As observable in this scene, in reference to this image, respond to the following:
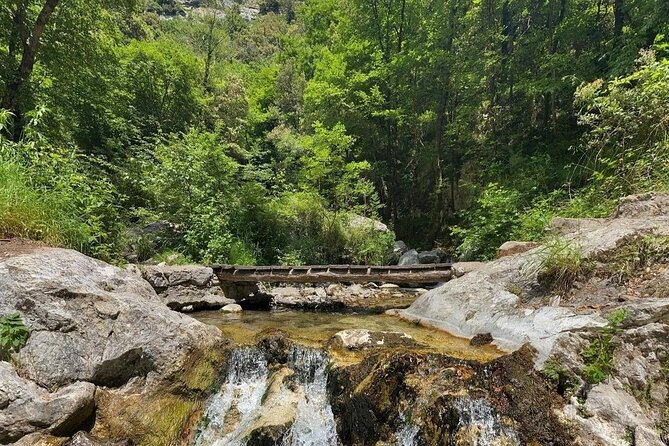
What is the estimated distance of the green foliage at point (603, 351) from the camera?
383cm

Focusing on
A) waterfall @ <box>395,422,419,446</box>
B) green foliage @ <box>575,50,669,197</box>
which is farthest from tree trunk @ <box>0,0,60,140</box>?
green foliage @ <box>575,50,669,197</box>

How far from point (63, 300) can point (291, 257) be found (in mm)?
8416

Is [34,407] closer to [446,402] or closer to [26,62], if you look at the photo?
[446,402]

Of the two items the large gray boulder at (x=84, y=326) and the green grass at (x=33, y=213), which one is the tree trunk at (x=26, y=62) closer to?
the green grass at (x=33, y=213)

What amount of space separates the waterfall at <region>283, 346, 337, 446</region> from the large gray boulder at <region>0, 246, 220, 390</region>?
4.35ft

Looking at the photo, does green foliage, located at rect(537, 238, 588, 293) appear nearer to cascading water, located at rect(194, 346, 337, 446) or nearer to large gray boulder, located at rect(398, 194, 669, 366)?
large gray boulder, located at rect(398, 194, 669, 366)

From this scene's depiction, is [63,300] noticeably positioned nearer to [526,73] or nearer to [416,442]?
[416,442]

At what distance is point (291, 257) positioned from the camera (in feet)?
42.2

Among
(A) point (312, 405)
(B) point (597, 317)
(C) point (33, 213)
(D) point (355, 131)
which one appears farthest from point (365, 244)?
(C) point (33, 213)

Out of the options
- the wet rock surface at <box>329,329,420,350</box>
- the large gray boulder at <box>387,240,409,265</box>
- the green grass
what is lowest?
the wet rock surface at <box>329,329,420,350</box>

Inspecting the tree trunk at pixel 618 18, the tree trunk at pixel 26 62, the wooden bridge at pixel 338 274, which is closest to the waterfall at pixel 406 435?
the wooden bridge at pixel 338 274

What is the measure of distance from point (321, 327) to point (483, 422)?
4262mm

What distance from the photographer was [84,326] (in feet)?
15.1

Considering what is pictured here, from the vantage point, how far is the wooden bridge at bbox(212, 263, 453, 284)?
9.65 m
